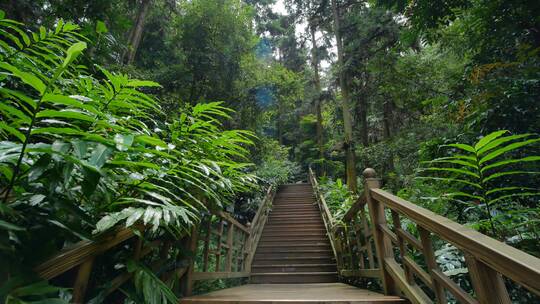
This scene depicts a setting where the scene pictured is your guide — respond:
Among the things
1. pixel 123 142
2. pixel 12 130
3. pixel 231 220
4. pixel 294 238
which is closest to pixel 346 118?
pixel 294 238

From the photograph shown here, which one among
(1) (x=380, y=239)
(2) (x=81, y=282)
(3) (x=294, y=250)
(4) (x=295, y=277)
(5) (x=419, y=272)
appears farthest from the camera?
(3) (x=294, y=250)

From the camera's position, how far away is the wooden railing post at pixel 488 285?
0.92 m

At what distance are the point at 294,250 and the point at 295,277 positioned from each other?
1022mm

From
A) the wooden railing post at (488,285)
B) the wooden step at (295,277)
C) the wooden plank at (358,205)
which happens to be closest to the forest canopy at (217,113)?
the wooden railing post at (488,285)

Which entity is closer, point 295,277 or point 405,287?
point 405,287

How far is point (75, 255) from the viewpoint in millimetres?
977

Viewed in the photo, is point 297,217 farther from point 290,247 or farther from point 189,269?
point 189,269

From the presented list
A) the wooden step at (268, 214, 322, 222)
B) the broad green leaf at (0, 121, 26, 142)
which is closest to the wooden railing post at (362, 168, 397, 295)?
the broad green leaf at (0, 121, 26, 142)

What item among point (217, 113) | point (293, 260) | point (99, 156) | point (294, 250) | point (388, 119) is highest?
point (388, 119)

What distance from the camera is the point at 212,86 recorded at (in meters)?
6.73

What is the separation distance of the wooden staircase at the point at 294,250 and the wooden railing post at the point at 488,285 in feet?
12.6

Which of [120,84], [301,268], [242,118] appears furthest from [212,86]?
[120,84]

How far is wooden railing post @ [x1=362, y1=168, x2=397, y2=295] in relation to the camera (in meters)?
2.01

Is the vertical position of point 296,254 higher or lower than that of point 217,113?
lower
